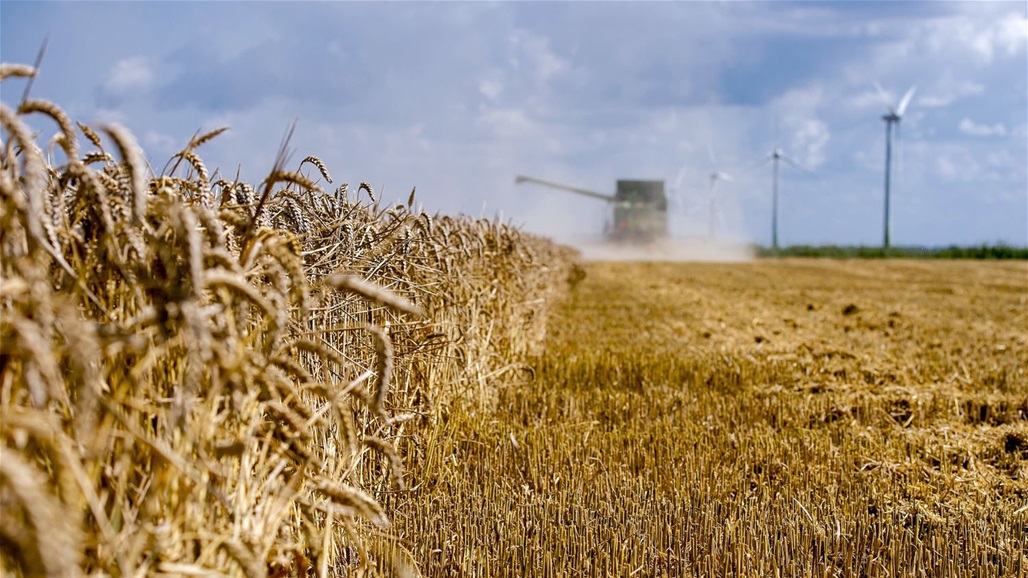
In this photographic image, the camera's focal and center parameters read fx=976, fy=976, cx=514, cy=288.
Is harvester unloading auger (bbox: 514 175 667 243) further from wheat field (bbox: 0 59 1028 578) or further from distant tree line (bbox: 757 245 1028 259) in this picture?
wheat field (bbox: 0 59 1028 578)

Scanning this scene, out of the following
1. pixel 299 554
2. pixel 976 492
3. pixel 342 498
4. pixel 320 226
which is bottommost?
pixel 976 492

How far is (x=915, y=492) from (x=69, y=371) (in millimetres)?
5150

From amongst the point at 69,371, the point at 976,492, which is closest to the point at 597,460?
the point at 976,492

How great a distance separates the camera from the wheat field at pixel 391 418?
2.36 m

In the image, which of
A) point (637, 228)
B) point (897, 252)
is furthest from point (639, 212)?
point (897, 252)

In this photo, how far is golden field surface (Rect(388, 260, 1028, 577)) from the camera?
476 cm

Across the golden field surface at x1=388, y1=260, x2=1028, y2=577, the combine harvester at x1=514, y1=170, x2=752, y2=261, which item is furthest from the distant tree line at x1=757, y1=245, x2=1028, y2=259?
the golden field surface at x1=388, y1=260, x2=1028, y2=577

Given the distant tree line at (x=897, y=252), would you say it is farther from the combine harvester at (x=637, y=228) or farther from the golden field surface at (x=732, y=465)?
the golden field surface at (x=732, y=465)

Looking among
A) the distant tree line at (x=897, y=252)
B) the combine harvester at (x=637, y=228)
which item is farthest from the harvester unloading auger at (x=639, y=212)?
the distant tree line at (x=897, y=252)

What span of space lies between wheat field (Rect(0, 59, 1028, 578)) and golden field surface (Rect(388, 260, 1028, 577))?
0.03m

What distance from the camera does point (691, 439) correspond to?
6.93 m

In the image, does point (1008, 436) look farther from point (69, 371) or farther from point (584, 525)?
point (69, 371)

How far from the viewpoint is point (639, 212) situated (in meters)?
56.8

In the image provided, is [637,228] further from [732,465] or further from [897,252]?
[732,465]
